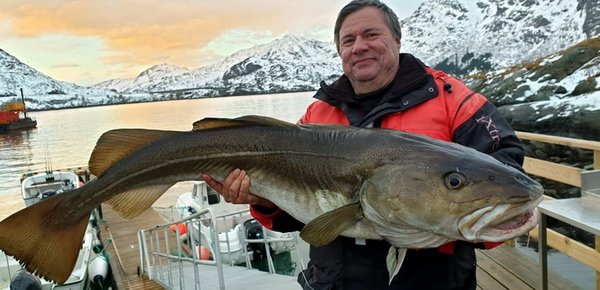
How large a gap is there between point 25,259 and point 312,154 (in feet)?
5.64

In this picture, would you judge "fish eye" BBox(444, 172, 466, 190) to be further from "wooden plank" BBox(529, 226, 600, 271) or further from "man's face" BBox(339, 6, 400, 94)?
"wooden plank" BBox(529, 226, 600, 271)

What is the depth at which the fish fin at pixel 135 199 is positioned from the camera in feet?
9.66

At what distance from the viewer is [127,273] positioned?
14.1 m

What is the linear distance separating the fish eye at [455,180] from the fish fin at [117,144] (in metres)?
1.73

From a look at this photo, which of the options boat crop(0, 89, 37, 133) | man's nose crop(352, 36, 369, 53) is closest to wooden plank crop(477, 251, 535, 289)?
man's nose crop(352, 36, 369, 53)

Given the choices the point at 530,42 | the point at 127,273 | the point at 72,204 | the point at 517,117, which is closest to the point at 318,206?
the point at 72,204

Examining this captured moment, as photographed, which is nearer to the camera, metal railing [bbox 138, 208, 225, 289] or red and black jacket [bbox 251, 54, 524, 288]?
red and black jacket [bbox 251, 54, 524, 288]

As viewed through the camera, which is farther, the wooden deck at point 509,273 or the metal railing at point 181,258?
the metal railing at point 181,258

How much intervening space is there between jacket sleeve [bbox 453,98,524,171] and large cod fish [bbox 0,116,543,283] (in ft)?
0.79

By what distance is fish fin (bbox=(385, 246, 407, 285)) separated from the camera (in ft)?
7.35

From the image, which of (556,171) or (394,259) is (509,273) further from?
(394,259)

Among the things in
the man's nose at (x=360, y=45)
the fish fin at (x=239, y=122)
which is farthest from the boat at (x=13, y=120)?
the man's nose at (x=360, y=45)

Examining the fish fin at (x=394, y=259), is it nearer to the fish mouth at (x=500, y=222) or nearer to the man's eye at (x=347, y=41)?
the fish mouth at (x=500, y=222)

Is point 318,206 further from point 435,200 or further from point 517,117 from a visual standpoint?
point 517,117
